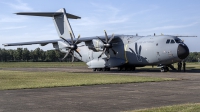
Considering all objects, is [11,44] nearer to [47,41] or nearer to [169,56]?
[47,41]

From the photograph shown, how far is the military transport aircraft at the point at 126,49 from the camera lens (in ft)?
107

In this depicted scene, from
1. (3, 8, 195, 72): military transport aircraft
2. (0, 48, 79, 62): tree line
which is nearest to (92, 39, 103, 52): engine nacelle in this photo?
(3, 8, 195, 72): military transport aircraft

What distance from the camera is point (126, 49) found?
36969 mm

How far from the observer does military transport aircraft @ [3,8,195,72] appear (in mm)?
32719

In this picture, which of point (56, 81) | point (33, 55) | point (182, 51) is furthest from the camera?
point (33, 55)

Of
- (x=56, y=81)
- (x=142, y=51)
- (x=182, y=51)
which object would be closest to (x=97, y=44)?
(x=142, y=51)

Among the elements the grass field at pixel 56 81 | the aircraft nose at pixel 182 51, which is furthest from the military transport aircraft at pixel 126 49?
the grass field at pixel 56 81

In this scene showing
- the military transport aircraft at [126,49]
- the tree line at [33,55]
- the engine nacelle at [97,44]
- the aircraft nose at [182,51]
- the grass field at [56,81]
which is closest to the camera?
the grass field at [56,81]

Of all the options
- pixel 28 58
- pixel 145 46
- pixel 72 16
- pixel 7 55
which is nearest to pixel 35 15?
pixel 72 16

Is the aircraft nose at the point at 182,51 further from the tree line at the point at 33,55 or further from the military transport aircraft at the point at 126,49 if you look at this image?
the tree line at the point at 33,55

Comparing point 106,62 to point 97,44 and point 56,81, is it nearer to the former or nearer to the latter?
point 97,44

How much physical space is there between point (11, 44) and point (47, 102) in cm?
3079

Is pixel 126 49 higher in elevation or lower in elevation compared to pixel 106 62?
higher

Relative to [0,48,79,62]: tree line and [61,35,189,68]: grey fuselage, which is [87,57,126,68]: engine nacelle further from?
[0,48,79,62]: tree line
